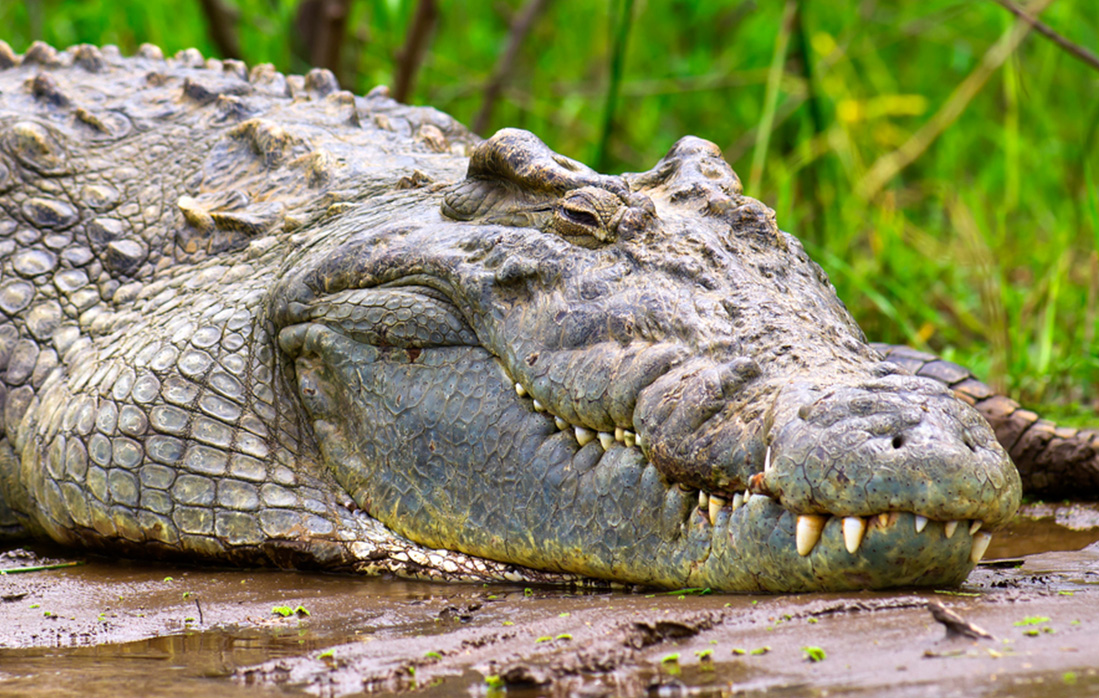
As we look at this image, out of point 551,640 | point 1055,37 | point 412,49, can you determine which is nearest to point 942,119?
point 1055,37

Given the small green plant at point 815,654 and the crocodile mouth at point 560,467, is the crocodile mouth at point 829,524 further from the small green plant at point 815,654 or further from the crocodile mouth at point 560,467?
the small green plant at point 815,654

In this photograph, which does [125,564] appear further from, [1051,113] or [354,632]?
[1051,113]

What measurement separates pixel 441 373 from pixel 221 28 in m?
3.88

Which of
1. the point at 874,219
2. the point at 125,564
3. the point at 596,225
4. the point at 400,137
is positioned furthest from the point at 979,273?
the point at 125,564

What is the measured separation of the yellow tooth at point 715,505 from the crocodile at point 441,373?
0.01 meters

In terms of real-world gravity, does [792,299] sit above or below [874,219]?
below

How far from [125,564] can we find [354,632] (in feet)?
3.42

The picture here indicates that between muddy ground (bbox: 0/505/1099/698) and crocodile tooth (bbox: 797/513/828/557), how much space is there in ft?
0.27

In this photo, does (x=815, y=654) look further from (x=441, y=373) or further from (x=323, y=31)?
(x=323, y=31)

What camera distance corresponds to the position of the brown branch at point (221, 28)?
5496 millimetres

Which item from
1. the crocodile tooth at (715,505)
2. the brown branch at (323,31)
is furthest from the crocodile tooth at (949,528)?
the brown branch at (323,31)

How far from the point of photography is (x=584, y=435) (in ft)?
6.84

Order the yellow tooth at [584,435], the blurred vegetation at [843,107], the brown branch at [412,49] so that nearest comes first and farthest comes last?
1. the yellow tooth at [584,435]
2. the blurred vegetation at [843,107]
3. the brown branch at [412,49]

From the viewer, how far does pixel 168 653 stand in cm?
183
